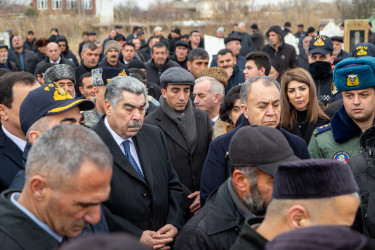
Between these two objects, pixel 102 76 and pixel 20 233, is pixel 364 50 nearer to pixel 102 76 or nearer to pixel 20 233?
pixel 102 76

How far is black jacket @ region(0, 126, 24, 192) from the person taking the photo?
11.0 feet

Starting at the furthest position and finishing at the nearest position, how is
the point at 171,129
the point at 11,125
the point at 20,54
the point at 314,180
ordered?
the point at 20,54, the point at 171,129, the point at 11,125, the point at 314,180

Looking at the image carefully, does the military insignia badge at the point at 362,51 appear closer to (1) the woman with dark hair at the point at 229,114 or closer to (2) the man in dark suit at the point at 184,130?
(1) the woman with dark hair at the point at 229,114

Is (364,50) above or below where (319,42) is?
below

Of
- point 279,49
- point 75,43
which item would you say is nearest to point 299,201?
point 279,49

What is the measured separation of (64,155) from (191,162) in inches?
105

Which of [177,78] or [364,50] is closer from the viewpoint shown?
[177,78]

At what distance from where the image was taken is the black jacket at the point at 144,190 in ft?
11.8

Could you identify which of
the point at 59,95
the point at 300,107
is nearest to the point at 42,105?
the point at 59,95

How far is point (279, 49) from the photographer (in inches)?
445

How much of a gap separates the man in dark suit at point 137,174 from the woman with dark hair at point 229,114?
3.60 feet

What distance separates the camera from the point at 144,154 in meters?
3.83

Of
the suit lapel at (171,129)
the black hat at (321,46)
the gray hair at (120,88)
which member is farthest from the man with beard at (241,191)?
the black hat at (321,46)

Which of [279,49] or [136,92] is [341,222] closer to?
[136,92]
